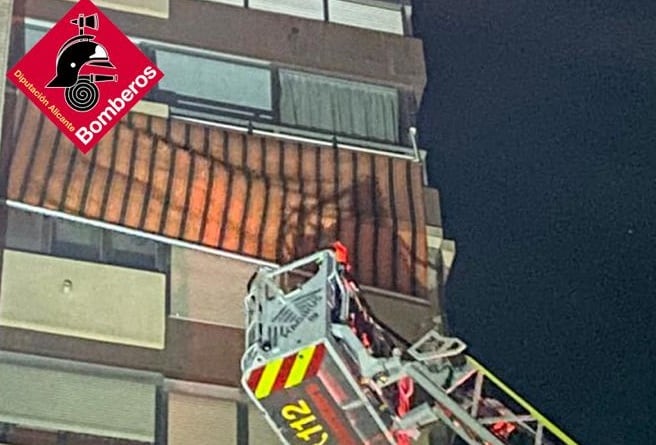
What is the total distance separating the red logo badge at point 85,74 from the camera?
1105 cm

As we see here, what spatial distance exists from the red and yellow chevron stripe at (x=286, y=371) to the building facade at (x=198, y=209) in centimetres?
138

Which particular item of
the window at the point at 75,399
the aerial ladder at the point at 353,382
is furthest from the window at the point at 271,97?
the aerial ladder at the point at 353,382

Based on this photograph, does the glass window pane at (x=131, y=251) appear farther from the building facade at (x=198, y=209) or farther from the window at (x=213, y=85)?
the window at (x=213, y=85)

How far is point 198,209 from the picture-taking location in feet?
36.0

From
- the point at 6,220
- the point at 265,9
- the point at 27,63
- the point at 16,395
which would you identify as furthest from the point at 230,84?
the point at 16,395

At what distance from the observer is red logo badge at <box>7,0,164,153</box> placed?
11047 mm

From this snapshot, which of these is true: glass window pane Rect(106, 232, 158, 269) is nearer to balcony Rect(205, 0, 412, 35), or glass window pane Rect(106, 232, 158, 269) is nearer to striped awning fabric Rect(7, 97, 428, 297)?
striped awning fabric Rect(7, 97, 428, 297)

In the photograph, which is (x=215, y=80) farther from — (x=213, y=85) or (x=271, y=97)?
(x=271, y=97)

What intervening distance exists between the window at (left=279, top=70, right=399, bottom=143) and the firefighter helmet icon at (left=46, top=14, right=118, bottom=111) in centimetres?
158

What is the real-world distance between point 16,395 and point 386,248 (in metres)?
3.26

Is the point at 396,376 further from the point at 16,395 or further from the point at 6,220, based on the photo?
the point at 6,220

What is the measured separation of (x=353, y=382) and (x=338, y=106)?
4.26m

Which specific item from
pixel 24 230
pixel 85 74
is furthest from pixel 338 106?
pixel 24 230

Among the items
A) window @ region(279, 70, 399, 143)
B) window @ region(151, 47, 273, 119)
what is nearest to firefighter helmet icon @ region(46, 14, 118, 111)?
window @ region(151, 47, 273, 119)
